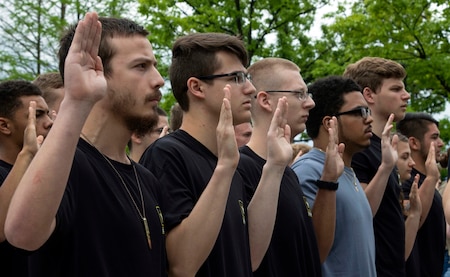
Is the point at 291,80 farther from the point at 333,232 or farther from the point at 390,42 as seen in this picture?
the point at 390,42

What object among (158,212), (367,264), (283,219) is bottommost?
(367,264)

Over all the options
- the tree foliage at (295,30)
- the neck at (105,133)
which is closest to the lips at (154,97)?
the neck at (105,133)

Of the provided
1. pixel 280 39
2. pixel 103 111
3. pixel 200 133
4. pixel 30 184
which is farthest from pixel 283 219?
pixel 280 39

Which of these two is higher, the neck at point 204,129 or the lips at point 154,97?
the lips at point 154,97

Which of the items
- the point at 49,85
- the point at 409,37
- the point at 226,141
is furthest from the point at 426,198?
the point at 409,37

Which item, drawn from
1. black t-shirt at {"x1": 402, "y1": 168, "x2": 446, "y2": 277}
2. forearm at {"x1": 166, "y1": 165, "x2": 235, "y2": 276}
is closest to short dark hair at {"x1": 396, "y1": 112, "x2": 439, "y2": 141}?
black t-shirt at {"x1": 402, "y1": 168, "x2": 446, "y2": 277}

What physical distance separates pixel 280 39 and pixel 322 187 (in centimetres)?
1489

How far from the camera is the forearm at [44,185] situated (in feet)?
8.58

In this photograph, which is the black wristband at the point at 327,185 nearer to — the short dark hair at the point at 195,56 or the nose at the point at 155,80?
the short dark hair at the point at 195,56

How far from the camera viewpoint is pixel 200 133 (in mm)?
4141

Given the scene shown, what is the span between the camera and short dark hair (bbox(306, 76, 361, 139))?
234 inches

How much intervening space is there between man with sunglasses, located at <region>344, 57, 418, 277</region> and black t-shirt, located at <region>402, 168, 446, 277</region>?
2.08 ft

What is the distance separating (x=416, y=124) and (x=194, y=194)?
201 inches

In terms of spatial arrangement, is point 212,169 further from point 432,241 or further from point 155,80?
point 432,241
